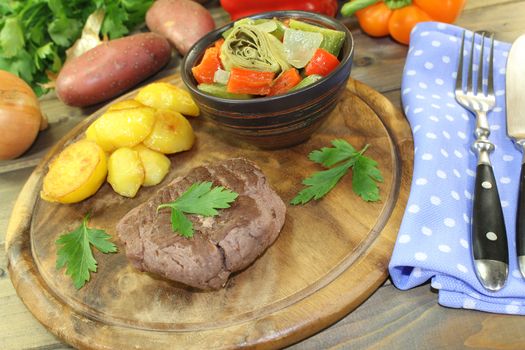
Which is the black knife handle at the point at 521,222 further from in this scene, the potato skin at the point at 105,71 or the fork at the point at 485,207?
the potato skin at the point at 105,71

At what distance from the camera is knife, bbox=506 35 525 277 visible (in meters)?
1.43

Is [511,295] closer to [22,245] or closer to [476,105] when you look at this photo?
[476,105]

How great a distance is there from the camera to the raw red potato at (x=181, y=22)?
290 centimetres

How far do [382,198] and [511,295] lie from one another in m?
0.53

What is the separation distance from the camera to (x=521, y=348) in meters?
1.32

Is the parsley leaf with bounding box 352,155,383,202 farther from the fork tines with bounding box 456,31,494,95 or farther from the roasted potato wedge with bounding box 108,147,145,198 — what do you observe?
the roasted potato wedge with bounding box 108,147,145,198

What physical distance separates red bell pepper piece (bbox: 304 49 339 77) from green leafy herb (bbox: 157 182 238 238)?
0.59 m

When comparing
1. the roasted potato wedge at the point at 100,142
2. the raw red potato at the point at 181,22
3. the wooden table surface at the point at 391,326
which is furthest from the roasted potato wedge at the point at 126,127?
the raw red potato at the point at 181,22

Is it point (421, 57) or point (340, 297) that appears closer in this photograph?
point (340, 297)

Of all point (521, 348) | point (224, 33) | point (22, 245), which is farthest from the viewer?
point (224, 33)

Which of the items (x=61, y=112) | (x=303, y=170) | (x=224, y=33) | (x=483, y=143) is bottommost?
(x=61, y=112)

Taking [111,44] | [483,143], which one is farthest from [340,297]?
→ [111,44]

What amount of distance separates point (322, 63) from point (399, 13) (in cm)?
115

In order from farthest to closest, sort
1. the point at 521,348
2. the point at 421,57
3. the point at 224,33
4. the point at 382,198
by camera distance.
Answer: the point at 421,57 < the point at 224,33 < the point at 382,198 < the point at 521,348
